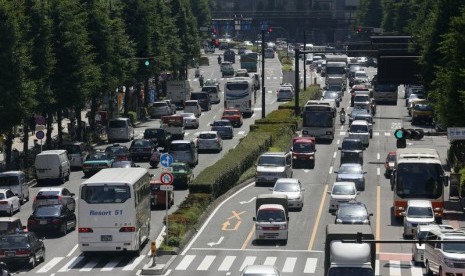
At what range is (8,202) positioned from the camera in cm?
6850

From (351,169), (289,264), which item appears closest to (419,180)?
(351,169)

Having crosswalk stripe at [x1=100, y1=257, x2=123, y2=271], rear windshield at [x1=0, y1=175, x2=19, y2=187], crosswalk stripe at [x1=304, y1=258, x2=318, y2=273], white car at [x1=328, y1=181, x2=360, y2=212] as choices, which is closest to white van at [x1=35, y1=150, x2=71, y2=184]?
rear windshield at [x1=0, y1=175, x2=19, y2=187]

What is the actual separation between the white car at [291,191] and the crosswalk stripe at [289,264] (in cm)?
1344

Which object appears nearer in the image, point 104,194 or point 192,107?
point 104,194

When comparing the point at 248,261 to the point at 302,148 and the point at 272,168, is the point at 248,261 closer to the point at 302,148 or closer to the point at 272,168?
the point at 272,168

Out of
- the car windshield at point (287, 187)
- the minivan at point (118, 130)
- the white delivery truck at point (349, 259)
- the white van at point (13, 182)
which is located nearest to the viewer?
the white delivery truck at point (349, 259)

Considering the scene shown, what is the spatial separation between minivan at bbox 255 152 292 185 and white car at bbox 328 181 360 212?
9.38 metres

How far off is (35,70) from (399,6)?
354 ft

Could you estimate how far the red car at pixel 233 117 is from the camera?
120000mm

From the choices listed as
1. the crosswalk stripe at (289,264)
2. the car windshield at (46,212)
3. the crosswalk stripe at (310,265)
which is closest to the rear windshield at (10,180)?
the car windshield at (46,212)

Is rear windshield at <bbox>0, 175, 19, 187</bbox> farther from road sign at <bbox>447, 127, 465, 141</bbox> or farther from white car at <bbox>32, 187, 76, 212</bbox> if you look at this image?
road sign at <bbox>447, 127, 465, 141</bbox>

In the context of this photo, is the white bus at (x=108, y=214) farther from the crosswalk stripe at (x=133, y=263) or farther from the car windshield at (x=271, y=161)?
the car windshield at (x=271, y=161)

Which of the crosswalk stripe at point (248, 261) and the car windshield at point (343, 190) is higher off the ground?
the car windshield at point (343, 190)

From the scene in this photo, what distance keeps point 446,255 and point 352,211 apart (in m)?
14.0
